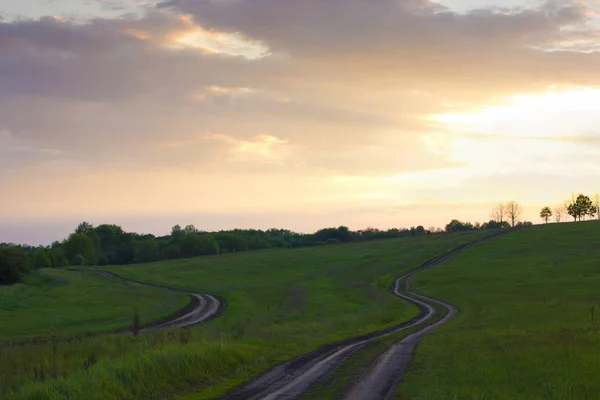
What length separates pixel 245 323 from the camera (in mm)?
53844

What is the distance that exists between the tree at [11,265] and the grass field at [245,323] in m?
24.6

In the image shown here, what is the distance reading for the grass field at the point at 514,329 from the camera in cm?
2120

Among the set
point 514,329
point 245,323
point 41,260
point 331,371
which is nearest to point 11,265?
point 245,323

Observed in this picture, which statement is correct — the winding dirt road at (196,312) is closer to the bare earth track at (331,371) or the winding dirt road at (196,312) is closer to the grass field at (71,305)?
the grass field at (71,305)

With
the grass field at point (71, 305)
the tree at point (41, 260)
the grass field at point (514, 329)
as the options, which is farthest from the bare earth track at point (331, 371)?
the tree at point (41, 260)

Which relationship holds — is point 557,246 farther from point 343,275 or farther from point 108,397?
point 108,397

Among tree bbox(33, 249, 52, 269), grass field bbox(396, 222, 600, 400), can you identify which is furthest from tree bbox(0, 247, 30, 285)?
tree bbox(33, 249, 52, 269)

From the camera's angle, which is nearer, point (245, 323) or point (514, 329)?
point (514, 329)

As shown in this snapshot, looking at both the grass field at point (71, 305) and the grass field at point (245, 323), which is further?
the grass field at point (71, 305)

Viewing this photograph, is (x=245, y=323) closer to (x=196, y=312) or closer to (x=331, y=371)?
(x=196, y=312)

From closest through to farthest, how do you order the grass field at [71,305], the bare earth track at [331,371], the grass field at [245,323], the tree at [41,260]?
1. the bare earth track at [331,371]
2. the grass field at [245,323]
3. the grass field at [71,305]
4. the tree at [41,260]

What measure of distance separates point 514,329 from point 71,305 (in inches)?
2205

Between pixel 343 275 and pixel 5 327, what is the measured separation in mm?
71190

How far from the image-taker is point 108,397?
2058 cm
